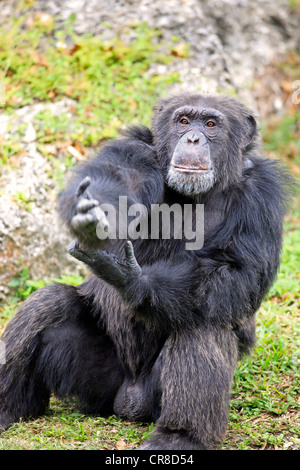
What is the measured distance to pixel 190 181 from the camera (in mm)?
4648

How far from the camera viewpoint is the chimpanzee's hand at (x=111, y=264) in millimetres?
4152

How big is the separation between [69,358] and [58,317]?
34cm

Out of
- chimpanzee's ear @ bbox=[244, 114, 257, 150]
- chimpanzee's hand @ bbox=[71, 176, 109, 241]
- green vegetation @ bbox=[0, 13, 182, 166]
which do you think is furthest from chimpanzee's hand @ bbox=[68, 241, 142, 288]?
green vegetation @ bbox=[0, 13, 182, 166]

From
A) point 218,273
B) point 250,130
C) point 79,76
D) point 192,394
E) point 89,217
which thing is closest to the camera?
point 89,217

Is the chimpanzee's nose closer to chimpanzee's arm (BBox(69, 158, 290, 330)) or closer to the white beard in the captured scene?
the white beard

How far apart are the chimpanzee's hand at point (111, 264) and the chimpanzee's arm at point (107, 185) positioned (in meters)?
0.16

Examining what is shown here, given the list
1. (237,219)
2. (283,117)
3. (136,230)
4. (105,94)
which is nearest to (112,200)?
(136,230)

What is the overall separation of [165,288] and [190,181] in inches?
32.7

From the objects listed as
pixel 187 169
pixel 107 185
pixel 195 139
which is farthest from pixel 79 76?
pixel 107 185

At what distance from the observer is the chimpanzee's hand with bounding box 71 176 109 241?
3703mm

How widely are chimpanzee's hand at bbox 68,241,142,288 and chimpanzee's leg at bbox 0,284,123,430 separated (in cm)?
92

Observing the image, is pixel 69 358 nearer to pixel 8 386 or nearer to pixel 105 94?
pixel 8 386

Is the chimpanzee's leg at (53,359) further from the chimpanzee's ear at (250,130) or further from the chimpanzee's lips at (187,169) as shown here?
the chimpanzee's ear at (250,130)

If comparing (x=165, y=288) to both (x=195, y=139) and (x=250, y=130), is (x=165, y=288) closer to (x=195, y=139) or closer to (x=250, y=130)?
(x=195, y=139)
